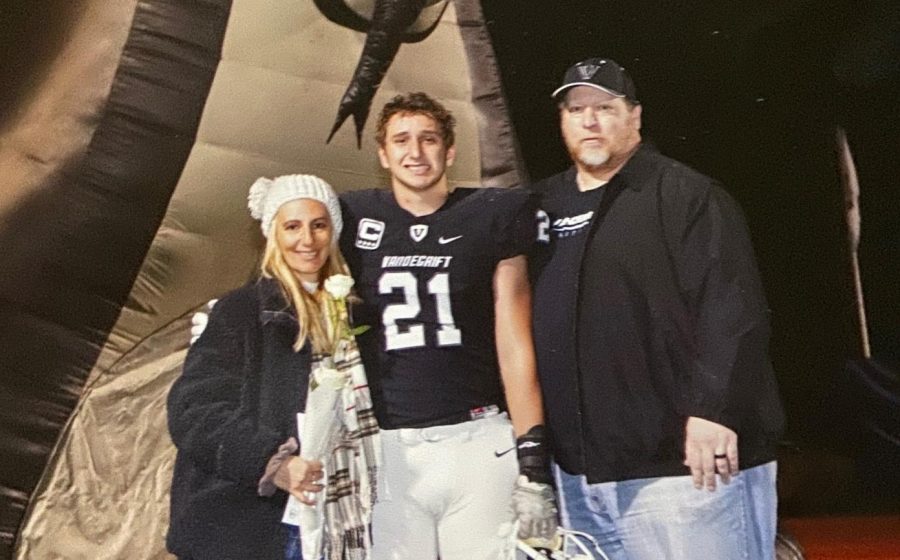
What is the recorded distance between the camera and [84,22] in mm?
1929

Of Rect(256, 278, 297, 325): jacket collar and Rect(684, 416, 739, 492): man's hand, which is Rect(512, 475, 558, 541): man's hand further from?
Rect(256, 278, 297, 325): jacket collar

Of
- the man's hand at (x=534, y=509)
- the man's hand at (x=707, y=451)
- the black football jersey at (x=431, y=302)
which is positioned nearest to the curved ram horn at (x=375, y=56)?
the black football jersey at (x=431, y=302)

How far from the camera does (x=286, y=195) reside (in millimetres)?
1846

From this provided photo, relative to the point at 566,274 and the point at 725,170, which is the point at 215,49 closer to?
the point at 566,274

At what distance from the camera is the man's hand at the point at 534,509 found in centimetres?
171

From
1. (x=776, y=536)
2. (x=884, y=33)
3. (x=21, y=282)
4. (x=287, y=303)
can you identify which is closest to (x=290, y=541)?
(x=287, y=303)

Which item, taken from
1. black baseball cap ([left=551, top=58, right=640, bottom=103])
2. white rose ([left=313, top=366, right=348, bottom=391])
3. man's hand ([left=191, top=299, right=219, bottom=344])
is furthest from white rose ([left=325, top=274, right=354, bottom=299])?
black baseball cap ([left=551, top=58, right=640, bottom=103])

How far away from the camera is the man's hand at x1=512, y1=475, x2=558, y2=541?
1705mm

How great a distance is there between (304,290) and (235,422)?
0.29 metres

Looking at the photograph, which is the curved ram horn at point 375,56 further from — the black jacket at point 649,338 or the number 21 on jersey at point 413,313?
the black jacket at point 649,338

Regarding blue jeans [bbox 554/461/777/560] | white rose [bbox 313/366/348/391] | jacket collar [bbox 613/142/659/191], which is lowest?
blue jeans [bbox 554/461/777/560]

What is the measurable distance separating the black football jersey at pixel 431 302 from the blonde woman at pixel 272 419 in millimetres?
51

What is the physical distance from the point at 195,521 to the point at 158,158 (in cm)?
74

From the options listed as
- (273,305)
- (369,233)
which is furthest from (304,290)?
(369,233)
